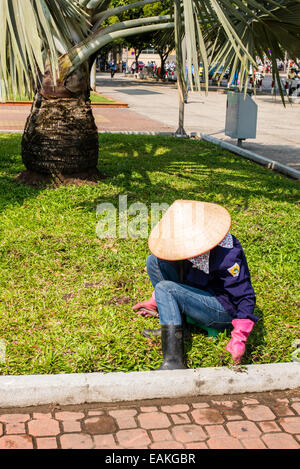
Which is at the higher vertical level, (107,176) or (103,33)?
(103,33)

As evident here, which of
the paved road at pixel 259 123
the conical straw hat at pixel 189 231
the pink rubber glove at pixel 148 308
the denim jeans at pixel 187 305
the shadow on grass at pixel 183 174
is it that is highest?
the conical straw hat at pixel 189 231

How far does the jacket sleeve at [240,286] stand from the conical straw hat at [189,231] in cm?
25

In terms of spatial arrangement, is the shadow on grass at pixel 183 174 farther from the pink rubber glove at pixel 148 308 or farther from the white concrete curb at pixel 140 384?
the white concrete curb at pixel 140 384

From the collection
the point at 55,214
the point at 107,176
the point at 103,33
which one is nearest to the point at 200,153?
the point at 107,176

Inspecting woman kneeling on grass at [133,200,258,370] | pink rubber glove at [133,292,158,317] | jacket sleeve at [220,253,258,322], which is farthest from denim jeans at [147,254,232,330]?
pink rubber glove at [133,292,158,317]

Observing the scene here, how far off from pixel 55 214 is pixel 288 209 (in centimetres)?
302

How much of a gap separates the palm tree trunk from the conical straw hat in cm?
403

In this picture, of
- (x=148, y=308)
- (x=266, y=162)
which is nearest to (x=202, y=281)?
(x=148, y=308)

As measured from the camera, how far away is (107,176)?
8133mm

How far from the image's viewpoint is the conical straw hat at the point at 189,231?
3371mm

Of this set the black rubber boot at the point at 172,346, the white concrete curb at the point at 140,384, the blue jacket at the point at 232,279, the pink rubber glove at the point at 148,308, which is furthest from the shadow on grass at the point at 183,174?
the white concrete curb at the point at 140,384

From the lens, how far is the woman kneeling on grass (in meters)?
3.42

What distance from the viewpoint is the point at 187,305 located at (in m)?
3.57
